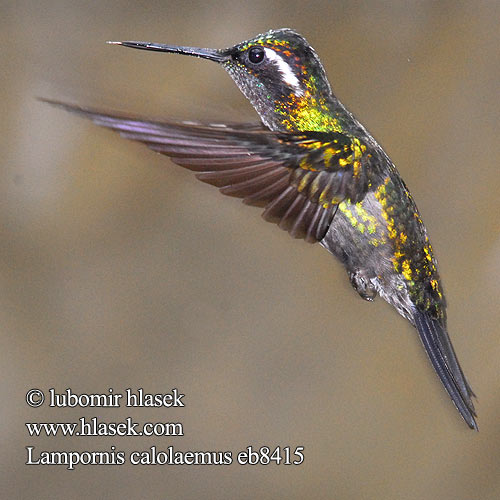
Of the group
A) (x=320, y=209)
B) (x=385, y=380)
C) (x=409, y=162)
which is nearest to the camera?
(x=320, y=209)

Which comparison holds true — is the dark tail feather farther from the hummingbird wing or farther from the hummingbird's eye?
the hummingbird's eye

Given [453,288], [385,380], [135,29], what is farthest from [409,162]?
[135,29]

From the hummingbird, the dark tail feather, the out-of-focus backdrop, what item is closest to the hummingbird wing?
the hummingbird

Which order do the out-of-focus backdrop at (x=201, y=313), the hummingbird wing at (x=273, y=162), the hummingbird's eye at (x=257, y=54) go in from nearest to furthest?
the hummingbird wing at (x=273, y=162) → the hummingbird's eye at (x=257, y=54) → the out-of-focus backdrop at (x=201, y=313)

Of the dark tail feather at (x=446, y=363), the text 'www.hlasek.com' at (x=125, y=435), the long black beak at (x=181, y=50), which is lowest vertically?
the text 'www.hlasek.com' at (x=125, y=435)

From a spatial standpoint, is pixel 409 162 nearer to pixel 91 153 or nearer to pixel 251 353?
pixel 251 353

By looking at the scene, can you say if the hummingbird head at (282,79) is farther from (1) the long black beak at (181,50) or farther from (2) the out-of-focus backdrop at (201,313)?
(2) the out-of-focus backdrop at (201,313)

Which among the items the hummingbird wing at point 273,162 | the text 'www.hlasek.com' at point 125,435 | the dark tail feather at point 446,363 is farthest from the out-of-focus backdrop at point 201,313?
the hummingbird wing at point 273,162

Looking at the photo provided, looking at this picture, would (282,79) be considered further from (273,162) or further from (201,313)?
(201,313)
